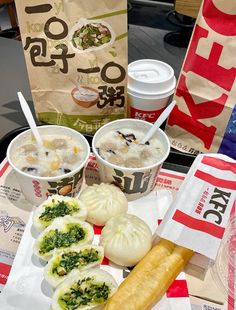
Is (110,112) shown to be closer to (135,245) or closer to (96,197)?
(96,197)

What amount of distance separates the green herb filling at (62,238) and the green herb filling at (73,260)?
35 millimetres

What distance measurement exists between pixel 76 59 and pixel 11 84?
477mm

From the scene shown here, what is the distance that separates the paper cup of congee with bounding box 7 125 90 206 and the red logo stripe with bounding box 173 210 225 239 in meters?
0.31

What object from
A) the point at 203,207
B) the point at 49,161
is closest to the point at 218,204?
the point at 203,207

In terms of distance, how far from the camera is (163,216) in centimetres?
109

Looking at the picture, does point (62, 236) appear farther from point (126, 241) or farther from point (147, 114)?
point (147, 114)

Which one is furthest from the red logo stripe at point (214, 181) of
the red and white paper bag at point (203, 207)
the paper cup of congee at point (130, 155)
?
the paper cup of congee at point (130, 155)

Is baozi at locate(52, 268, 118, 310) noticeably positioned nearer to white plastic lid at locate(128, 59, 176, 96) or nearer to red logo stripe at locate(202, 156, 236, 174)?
red logo stripe at locate(202, 156, 236, 174)

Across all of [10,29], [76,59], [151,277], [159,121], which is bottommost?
[10,29]

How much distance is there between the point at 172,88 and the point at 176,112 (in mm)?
80

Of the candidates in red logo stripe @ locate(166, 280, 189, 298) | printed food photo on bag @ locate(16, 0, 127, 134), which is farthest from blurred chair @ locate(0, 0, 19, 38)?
red logo stripe @ locate(166, 280, 189, 298)

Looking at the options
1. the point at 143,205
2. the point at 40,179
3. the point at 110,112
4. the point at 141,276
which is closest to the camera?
the point at 141,276

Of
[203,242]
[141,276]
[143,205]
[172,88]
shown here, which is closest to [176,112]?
[172,88]

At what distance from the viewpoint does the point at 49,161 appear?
3.62 ft
